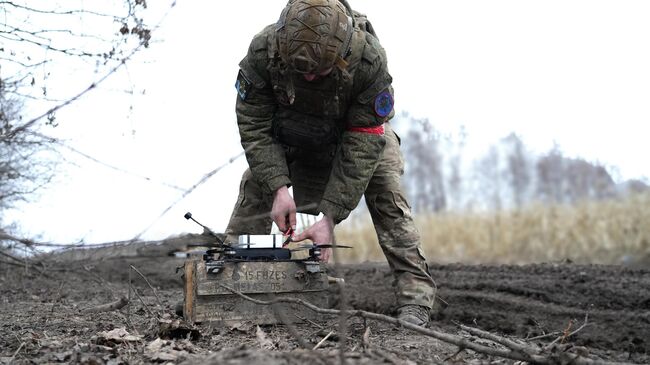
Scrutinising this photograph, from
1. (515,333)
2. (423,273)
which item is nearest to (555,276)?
(515,333)

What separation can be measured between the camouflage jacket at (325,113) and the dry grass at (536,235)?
312 inches

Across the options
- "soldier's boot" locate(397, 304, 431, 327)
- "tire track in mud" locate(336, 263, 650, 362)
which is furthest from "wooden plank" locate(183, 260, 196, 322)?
"tire track in mud" locate(336, 263, 650, 362)

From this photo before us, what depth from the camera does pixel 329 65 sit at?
4.09m

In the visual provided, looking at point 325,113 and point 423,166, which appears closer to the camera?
point 325,113

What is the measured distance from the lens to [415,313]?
4.69m

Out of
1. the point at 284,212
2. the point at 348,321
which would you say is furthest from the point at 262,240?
the point at 348,321

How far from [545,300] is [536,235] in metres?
6.35

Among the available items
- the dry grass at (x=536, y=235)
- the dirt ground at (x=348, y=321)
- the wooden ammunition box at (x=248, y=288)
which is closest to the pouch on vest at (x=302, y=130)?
the wooden ammunition box at (x=248, y=288)

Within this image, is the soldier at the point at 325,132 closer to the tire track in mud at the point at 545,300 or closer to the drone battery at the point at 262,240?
the drone battery at the point at 262,240

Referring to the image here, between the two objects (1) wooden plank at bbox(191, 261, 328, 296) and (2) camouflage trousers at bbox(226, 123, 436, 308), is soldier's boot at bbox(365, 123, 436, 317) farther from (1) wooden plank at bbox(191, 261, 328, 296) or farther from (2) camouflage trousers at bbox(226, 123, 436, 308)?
(1) wooden plank at bbox(191, 261, 328, 296)

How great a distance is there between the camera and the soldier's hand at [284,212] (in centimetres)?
438

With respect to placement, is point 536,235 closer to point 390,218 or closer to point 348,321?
point 390,218

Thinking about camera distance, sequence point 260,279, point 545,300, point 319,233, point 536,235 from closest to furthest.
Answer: point 260,279
point 319,233
point 545,300
point 536,235

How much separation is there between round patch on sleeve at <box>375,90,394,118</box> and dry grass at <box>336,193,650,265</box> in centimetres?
791
